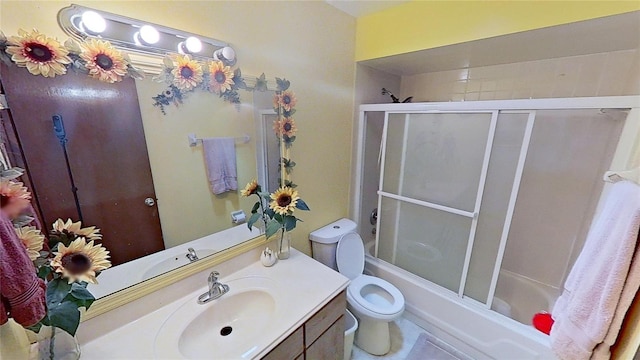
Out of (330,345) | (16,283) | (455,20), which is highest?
(455,20)

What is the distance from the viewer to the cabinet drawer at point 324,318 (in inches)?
41.7

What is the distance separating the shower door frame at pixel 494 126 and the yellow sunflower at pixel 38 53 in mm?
1642

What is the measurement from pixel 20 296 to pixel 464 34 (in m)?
1.95

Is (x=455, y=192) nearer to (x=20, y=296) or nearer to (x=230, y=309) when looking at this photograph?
(x=230, y=309)

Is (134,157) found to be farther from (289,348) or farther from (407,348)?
(407,348)

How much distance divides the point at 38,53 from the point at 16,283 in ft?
2.12

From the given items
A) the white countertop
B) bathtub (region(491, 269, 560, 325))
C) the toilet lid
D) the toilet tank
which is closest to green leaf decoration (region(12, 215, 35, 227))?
the white countertop

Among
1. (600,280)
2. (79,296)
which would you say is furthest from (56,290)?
(600,280)

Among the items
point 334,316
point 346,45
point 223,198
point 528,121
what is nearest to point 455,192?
point 528,121

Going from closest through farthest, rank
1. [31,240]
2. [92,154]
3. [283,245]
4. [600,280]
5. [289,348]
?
[31,240], [600,280], [92,154], [289,348], [283,245]

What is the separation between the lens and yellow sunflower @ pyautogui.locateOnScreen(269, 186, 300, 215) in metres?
1.25

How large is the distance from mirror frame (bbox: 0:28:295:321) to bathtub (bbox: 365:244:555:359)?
1228mm

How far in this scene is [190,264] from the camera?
1.12 meters

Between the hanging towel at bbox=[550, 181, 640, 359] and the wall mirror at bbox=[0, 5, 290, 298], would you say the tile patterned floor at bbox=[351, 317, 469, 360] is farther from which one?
the wall mirror at bbox=[0, 5, 290, 298]
